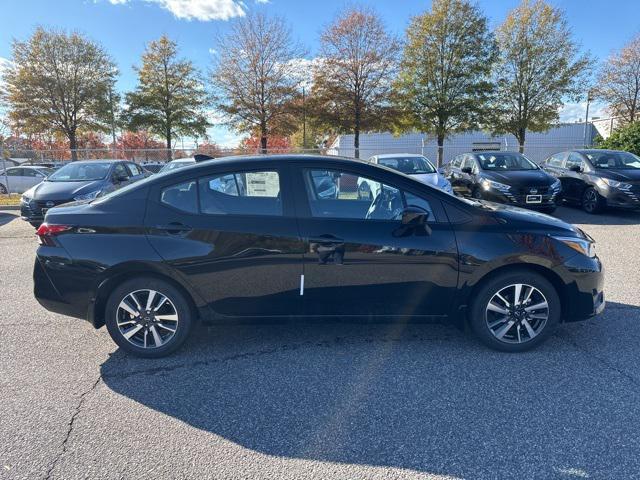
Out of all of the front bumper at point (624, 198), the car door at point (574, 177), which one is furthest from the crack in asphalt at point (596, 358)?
the car door at point (574, 177)

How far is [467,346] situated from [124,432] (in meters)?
2.68

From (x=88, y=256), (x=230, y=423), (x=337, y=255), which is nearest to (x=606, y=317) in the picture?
(x=337, y=255)

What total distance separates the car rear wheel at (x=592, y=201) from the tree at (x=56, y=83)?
25937 millimetres

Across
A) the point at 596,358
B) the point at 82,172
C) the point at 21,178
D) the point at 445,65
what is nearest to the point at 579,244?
the point at 596,358

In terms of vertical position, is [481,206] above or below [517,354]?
above

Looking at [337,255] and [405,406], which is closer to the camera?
[405,406]

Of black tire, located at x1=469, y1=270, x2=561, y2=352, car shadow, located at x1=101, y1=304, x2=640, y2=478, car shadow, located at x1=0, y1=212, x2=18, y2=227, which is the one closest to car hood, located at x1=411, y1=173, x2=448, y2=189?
car shadow, located at x1=101, y1=304, x2=640, y2=478

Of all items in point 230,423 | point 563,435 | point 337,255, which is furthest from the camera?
point 337,255

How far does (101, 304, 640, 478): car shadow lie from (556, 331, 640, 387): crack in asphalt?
0.06 feet

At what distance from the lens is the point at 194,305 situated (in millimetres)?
3420

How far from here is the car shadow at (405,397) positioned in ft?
7.61

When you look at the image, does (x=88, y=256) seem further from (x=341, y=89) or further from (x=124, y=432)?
(x=341, y=89)

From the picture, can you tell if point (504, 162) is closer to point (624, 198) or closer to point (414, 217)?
point (624, 198)

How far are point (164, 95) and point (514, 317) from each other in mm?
28158
